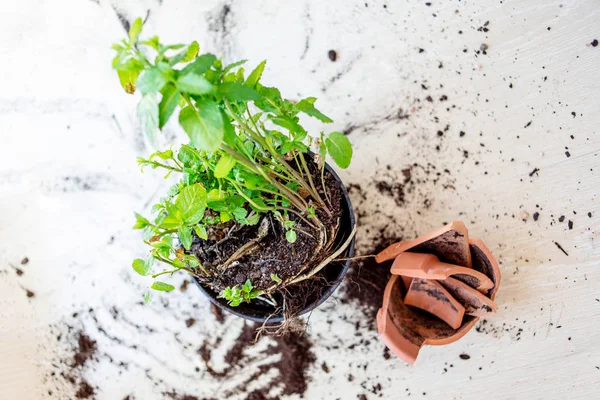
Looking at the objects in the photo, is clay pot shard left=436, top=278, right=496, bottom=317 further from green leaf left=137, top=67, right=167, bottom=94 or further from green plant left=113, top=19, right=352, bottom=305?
green leaf left=137, top=67, right=167, bottom=94

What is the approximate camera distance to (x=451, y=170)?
1246mm

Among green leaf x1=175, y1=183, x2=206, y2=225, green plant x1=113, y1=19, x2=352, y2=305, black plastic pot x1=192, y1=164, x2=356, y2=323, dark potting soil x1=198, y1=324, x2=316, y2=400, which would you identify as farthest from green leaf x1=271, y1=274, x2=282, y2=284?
dark potting soil x1=198, y1=324, x2=316, y2=400

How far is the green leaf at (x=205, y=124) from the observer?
636 millimetres

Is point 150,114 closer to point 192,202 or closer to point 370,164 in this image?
point 192,202

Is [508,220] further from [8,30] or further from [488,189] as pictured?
[8,30]

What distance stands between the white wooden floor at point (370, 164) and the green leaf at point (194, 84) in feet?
2.14

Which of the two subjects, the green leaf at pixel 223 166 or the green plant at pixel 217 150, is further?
the green leaf at pixel 223 166

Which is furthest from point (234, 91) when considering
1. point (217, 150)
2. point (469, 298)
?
point (469, 298)

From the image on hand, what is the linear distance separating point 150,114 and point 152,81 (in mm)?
39

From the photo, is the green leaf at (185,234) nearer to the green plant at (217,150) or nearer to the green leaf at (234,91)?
the green plant at (217,150)

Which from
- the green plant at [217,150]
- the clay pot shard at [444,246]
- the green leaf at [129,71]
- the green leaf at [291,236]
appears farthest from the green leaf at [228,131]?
the clay pot shard at [444,246]

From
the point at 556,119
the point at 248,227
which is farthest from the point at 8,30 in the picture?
the point at 556,119

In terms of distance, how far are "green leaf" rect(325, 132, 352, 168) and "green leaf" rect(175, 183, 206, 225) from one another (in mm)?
208

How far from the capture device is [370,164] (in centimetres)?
125
